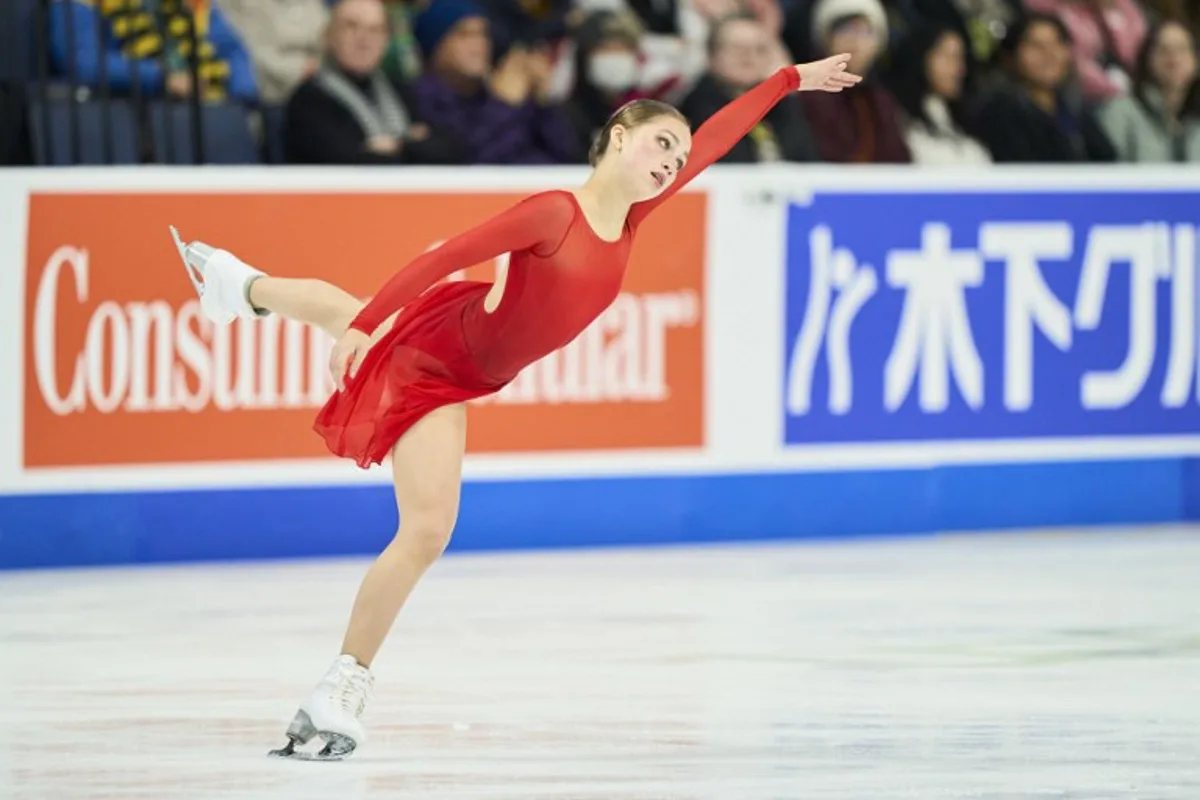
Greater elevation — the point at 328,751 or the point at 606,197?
the point at 606,197

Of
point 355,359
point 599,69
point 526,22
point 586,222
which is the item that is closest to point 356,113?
point 599,69

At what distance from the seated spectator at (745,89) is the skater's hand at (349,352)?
13.7 ft

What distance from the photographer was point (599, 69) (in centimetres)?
848

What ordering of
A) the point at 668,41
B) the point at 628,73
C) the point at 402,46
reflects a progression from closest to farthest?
the point at 402,46 → the point at 628,73 → the point at 668,41

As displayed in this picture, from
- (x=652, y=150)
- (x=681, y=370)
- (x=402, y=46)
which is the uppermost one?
(x=402, y=46)

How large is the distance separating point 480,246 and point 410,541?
0.56 metres

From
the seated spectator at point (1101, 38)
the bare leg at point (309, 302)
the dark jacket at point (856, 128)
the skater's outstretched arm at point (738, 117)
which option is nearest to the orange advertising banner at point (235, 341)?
the dark jacket at point (856, 128)

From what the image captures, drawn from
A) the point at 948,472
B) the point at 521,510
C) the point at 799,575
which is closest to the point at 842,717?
the point at 799,575

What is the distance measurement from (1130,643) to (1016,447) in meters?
2.18

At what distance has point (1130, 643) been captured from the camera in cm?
579

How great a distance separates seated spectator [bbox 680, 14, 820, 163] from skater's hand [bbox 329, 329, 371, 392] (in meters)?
4.17

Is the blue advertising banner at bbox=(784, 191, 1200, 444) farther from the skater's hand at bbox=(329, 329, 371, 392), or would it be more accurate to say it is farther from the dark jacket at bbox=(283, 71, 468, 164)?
the skater's hand at bbox=(329, 329, 371, 392)

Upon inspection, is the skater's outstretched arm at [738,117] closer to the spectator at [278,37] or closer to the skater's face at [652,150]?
the skater's face at [652,150]

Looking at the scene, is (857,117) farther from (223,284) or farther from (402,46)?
(223,284)
